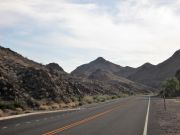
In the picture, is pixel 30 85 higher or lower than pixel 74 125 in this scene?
higher

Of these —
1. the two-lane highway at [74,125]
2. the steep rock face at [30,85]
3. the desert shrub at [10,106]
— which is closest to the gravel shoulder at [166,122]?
the two-lane highway at [74,125]

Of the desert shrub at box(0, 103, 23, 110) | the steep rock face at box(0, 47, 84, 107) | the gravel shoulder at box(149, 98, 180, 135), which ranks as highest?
the steep rock face at box(0, 47, 84, 107)

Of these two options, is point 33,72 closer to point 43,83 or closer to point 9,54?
point 43,83

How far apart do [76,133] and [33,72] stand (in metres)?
60.1

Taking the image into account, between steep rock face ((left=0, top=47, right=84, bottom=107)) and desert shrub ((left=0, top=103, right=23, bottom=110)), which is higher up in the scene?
steep rock face ((left=0, top=47, right=84, bottom=107))

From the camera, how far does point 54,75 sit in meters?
89.2

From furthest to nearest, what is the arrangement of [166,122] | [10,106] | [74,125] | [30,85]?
1. [30,85]
2. [10,106]
3. [166,122]
4. [74,125]

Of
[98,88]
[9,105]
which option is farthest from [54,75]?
[98,88]

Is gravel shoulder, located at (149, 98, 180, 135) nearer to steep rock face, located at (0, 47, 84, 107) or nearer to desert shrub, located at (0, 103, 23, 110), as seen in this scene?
desert shrub, located at (0, 103, 23, 110)

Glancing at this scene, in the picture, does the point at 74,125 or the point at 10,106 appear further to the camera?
the point at 10,106

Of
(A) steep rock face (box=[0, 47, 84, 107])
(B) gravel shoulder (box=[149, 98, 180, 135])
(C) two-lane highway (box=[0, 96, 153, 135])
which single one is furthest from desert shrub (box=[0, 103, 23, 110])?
(B) gravel shoulder (box=[149, 98, 180, 135])

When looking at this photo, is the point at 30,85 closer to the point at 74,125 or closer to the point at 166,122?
the point at 166,122

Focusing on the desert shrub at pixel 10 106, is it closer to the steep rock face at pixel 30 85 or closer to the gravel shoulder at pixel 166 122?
the steep rock face at pixel 30 85

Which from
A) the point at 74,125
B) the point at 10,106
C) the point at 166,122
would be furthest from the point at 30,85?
the point at 74,125
